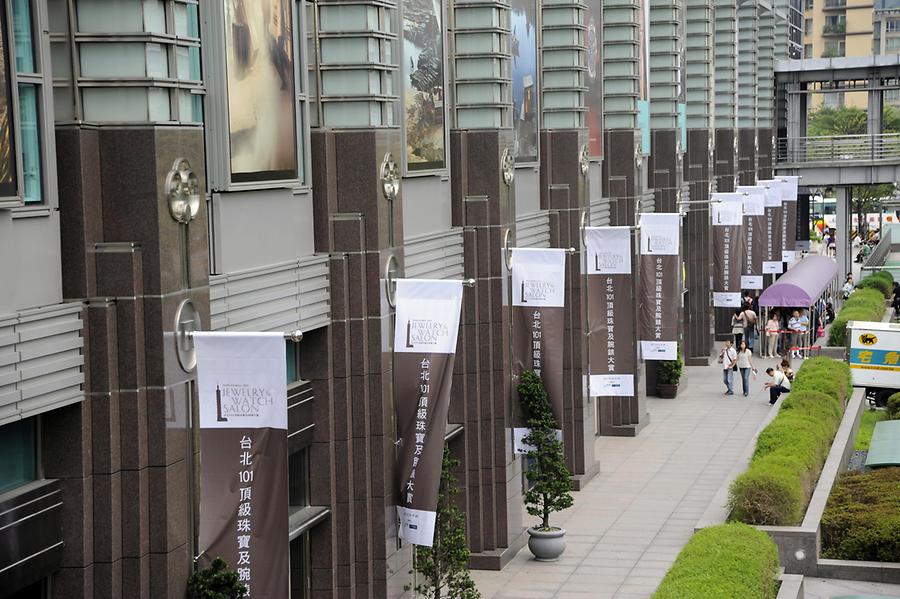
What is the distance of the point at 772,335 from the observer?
54250mm

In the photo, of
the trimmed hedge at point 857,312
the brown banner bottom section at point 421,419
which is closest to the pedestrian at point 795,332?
the trimmed hedge at point 857,312

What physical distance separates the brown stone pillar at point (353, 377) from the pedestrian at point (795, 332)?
3556 cm

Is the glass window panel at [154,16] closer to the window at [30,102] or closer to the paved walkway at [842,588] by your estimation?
the window at [30,102]

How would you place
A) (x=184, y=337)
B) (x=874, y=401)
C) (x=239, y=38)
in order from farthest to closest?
(x=874, y=401), (x=239, y=38), (x=184, y=337)

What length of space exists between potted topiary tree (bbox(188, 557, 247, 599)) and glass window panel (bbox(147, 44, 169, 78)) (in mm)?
4774

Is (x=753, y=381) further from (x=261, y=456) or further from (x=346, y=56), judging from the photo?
(x=261, y=456)

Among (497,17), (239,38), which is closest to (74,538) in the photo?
(239,38)

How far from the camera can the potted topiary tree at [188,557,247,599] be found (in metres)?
14.3

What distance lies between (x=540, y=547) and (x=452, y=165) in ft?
24.1

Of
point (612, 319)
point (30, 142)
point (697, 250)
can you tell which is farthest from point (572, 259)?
point (697, 250)

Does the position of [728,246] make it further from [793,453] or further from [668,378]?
[793,453]

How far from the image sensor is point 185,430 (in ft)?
47.2

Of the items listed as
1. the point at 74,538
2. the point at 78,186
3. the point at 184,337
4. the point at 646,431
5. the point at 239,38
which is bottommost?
the point at 646,431

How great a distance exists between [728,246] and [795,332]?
21.3ft
